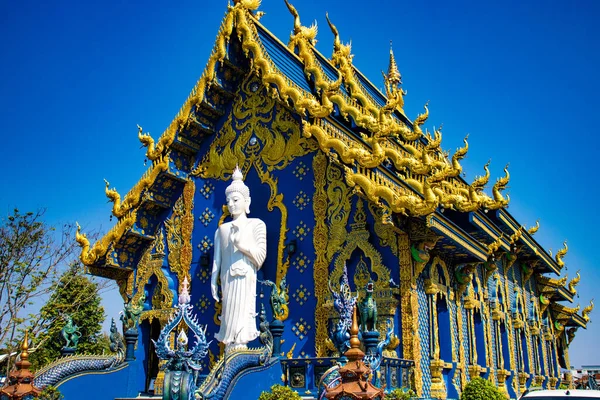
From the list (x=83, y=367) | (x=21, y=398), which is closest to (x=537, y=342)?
(x=83, y=367)

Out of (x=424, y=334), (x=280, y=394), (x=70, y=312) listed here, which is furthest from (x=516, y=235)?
(x=70, y=312)

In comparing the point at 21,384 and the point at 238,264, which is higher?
the point at 238,264

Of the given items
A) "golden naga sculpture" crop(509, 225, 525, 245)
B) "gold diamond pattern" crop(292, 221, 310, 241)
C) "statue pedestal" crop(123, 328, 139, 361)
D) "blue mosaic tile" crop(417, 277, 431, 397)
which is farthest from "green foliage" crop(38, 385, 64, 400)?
"golden naga sculpture" crop(509, 225, 525, 245)

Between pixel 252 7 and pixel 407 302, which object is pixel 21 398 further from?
pixel 252 7

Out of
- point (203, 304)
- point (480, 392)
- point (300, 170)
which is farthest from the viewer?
point (203, 304)

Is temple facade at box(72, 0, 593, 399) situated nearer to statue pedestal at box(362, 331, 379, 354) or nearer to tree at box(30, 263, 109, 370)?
statue pedestal at box(362, 331, 379, 354)

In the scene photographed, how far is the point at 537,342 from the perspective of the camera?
20.8 m

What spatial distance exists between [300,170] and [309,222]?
109cm

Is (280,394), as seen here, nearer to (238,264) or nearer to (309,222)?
(238,264)

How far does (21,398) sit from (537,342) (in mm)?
Result: 16574

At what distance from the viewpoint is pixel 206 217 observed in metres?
13.3

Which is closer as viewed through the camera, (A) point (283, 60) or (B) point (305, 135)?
(B) point (305, 135)

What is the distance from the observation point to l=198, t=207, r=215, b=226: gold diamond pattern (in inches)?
523

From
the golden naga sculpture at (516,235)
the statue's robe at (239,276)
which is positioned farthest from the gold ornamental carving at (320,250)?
the golden naga sculpture at (516,235)
